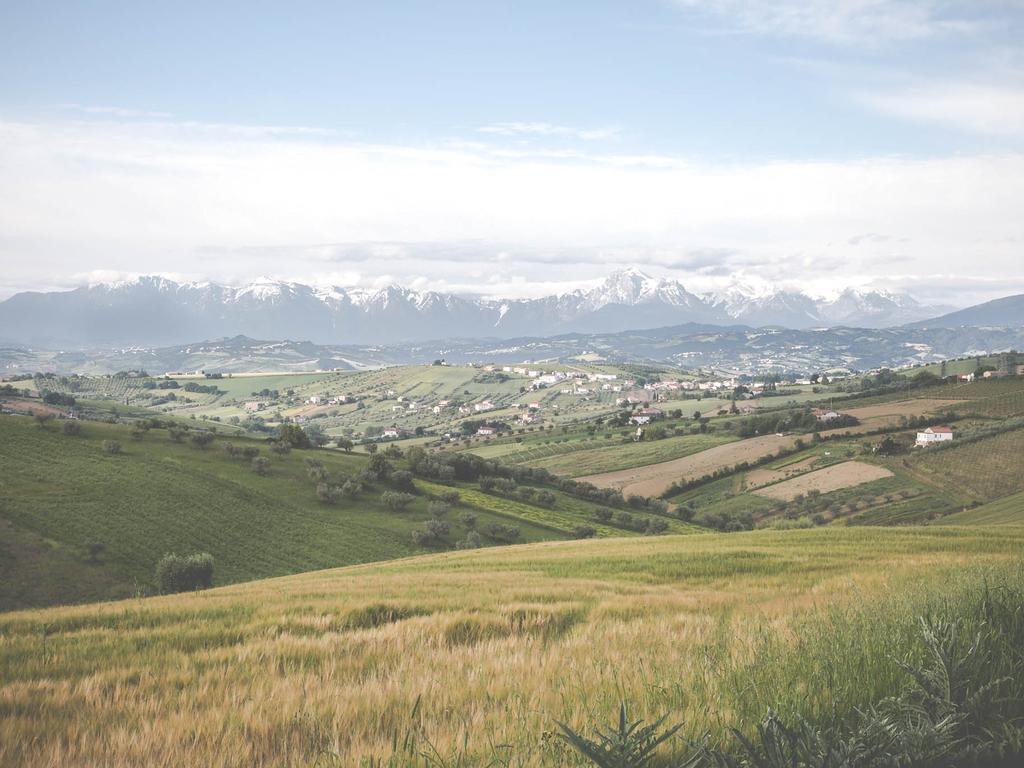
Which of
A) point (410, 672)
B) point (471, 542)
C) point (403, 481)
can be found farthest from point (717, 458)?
point (410, 672)

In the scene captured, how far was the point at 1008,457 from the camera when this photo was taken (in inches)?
4840

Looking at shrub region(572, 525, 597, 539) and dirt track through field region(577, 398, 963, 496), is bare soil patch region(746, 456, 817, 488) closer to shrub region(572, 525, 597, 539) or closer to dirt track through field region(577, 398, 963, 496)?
dirt track through field region(577, 398, 963, 496)

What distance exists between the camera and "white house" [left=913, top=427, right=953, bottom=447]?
142413 mm

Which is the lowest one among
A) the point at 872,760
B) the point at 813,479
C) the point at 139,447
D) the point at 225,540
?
the point at 813,479

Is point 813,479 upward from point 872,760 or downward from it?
downward

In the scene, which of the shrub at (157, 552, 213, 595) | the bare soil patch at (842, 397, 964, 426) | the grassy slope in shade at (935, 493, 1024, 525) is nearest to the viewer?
the shrub at (157, 552, 213, 595)

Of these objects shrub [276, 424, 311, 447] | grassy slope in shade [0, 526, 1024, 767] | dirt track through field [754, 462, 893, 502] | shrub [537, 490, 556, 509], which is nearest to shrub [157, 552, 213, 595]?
grassy slope in shade [0, 526, 1024, 767]

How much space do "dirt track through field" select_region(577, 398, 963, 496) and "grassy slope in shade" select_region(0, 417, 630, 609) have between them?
173 ft

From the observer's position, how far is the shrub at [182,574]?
5303cm

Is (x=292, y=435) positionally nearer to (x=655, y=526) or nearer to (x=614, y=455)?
(x=655, y=526)

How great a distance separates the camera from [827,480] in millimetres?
133875

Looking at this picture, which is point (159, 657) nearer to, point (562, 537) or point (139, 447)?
point (562, 537)

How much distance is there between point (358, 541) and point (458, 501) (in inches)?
1026

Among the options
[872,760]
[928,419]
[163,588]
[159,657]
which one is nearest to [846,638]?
[872,760]
